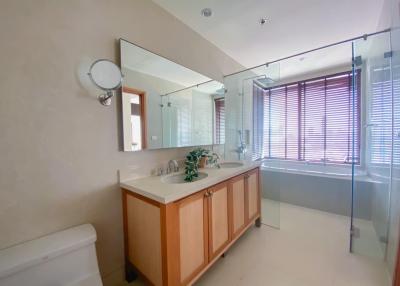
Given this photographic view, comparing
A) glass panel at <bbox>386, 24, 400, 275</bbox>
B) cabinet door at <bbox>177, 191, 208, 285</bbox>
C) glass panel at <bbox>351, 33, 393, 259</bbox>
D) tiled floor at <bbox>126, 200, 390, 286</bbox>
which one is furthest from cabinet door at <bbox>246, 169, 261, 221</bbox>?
glass panel at <bbox>386, 24, 400, 275</bbox>

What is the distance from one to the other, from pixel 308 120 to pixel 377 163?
5.15 ft

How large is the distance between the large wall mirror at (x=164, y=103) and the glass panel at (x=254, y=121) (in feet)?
1.02

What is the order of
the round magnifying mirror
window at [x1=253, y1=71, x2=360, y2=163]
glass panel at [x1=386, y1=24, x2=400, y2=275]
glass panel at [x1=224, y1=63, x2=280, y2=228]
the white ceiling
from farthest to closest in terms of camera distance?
window at [x1=253, y1=71, x2=360, y2=163]
glass panel at [x1=224, y1=63, x2=280, y2=228]
the white ceiling
glass panel at [x1=386, y1=24, x2=400, y2=275]
the round magnifying mirror

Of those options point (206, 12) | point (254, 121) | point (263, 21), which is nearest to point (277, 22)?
point (263, 21)

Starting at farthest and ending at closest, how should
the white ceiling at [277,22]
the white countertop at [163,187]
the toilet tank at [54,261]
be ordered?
1. the white ceiling at [277,22]
2. the white countertop at [163,187]
3. the toilet tank at [54,261]

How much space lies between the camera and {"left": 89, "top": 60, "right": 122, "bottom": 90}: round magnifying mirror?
49.5 inches

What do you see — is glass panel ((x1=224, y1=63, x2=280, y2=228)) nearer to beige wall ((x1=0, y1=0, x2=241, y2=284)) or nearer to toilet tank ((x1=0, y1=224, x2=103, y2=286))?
beige wall ((x1=0, y1=0, x2=241, y2=284))

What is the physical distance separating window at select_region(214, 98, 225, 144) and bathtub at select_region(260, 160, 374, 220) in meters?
0.85

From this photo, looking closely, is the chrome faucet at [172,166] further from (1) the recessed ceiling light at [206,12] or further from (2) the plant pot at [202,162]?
(1) the recessed ceiling light at [206,12]

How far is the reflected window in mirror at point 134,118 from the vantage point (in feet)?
4.84

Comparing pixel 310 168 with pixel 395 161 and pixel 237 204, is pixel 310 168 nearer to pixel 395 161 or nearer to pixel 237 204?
pixel 395 161

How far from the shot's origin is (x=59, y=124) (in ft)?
3.83

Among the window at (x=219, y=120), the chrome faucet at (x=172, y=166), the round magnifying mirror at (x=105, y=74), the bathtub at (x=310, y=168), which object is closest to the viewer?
the round magnifying mirror at (x=105, y=74)

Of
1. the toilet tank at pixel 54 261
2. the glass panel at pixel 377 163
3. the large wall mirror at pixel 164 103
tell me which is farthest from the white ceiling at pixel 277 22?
the toilet tank at pixel 54 261
